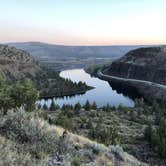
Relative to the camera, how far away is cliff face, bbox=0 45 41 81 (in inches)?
5113

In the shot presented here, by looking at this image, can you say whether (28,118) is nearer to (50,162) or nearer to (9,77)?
(50,162)

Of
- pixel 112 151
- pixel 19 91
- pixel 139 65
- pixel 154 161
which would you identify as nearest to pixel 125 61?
pixel 139 65

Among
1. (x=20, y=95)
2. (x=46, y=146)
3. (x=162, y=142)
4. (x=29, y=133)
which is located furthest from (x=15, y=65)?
(x=46, y=146)

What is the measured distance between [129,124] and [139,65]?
109m

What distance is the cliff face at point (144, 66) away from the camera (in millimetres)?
132900

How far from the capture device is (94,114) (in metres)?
54.2

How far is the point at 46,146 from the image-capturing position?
8.66 m

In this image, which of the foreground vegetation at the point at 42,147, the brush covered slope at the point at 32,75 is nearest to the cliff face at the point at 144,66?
the brush covered slope at the point at 32,75

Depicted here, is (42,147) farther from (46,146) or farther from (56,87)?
(56,87)

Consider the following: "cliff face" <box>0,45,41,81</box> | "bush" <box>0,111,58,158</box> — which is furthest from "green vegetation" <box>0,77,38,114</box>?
"cliff face" <box>0,45,41,81</box>

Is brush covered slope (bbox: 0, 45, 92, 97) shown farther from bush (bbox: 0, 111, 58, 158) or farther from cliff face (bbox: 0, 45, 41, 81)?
bush (bbox: 0, 111, 58, 158)

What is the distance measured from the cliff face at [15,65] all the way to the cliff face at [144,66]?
152ft

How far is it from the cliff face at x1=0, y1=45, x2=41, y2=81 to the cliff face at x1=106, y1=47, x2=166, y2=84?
46.2 metres

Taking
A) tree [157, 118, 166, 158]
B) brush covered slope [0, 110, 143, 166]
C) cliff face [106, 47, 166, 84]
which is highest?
brush covered slope [0, 110, 143, 166]
